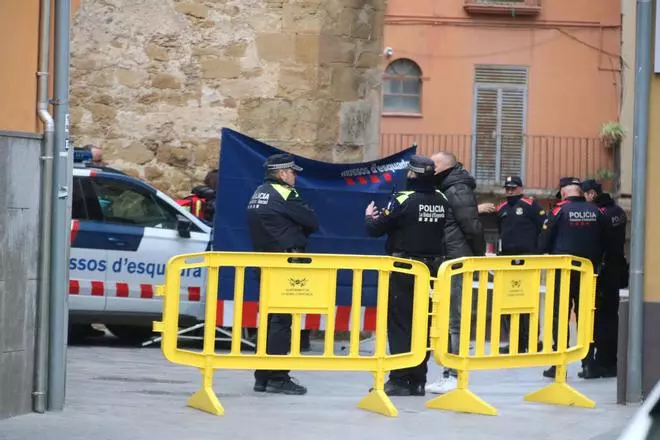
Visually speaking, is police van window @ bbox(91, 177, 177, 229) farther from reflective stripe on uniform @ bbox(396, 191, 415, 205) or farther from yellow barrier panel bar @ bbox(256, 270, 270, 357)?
yellow barrier panel bar @ bbox(256, 270, 270, 357)

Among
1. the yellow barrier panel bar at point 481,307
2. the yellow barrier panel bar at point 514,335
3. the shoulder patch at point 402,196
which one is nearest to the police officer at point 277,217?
the shoulder patch at point 402,196

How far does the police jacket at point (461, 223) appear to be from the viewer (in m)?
12.5

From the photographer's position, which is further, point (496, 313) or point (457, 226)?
point (457, 226)

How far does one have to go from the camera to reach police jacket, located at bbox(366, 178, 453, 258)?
11.7 metres

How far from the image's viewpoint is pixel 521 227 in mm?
16766

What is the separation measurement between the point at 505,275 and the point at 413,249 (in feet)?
2.77

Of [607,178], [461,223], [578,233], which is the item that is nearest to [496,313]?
[461,223]

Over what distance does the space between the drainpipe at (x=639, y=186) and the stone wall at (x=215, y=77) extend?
6.50 metres

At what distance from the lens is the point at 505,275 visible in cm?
1123

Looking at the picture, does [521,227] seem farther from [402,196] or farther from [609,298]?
[402,196]

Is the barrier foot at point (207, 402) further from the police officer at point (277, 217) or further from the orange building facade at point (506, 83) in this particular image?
the orange building facade at point (506, 83)

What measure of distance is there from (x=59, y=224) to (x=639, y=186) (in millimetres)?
4120

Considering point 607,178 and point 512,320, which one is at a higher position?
point 607,178

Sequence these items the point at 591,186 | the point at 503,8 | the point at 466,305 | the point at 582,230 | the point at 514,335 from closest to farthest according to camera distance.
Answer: the point at 466,305
the point at 514,335
the point at 582,230
the point at 591,186
the point at 503,8
